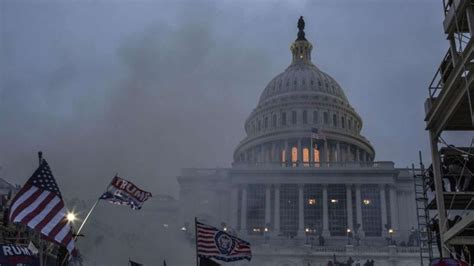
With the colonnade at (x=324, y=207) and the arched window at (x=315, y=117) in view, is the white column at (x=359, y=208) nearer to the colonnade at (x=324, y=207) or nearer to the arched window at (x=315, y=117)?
the colonnade at (x=324, y=207)

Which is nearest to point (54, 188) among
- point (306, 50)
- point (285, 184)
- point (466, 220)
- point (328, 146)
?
point (466, 220)

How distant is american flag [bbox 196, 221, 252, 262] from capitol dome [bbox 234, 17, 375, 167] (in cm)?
7241

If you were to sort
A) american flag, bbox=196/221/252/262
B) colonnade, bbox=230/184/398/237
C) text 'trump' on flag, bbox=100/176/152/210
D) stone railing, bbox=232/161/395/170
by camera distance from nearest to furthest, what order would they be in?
american flag, bbox=196/221/252/262 < text 'trump' on flag, bbox=100/176/152/210 < colonnade, bbox=230/184/398/237 < stone railing, bbox=232/161/395/170

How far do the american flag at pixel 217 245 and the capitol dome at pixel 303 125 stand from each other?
72.4m

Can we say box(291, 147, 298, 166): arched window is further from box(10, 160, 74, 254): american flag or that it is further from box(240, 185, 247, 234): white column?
box(10, 160, 74, 254): american flag

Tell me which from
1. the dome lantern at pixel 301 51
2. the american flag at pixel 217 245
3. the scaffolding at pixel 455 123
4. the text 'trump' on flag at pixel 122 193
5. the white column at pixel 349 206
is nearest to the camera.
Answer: the scaffolding at pixel 455 123

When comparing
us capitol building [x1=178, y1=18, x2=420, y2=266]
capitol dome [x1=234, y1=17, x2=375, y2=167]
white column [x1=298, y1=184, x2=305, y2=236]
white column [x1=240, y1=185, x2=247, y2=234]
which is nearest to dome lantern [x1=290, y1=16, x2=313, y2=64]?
capitol dome [x1=234, y1=17, x2=375, y2=167]

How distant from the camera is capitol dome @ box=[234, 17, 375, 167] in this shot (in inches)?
4151

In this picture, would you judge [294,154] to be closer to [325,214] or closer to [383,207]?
[325,214]

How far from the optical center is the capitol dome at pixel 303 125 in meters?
105

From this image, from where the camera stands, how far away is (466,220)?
17.4 metres

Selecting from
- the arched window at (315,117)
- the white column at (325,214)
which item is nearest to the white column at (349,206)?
the white column at (325,214)

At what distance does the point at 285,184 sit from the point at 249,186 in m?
5.09

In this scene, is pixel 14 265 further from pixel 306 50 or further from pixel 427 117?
pixel 306 50
